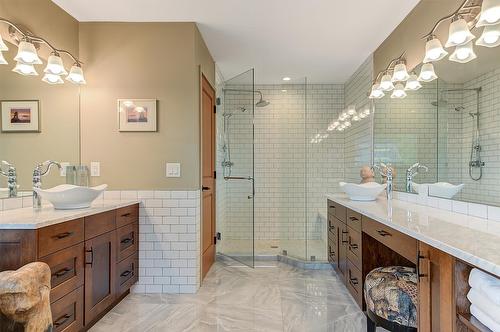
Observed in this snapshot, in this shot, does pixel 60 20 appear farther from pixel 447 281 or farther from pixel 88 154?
pixel 447 281

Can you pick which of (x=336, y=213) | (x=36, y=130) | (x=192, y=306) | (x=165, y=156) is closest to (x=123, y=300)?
(x=192, y=306)

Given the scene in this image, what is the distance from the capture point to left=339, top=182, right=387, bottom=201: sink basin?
8.98ft

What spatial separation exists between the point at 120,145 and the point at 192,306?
5.24ft

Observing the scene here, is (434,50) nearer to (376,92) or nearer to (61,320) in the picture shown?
(376,92)

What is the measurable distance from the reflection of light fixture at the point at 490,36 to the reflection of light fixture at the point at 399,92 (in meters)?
1.04

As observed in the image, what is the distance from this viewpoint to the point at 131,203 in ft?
8.93

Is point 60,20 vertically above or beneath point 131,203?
above

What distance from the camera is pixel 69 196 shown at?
7.06 ft

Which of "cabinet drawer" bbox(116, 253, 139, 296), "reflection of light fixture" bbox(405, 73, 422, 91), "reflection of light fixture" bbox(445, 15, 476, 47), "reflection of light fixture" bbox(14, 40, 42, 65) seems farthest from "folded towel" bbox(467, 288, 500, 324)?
"reflection of light fixture" bbox(14, 40, 42, 65)

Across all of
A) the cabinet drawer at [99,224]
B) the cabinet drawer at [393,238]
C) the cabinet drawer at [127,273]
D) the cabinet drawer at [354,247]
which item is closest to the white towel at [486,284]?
the cabinet drawer at [393,238]

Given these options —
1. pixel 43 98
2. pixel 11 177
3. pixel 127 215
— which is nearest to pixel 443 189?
pixel 127 215

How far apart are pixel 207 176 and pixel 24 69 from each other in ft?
6.23

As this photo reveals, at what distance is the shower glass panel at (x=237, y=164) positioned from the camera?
3865mm

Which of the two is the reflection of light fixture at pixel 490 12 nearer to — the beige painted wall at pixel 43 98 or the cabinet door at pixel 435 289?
the cabinet door at pixel 435 289
